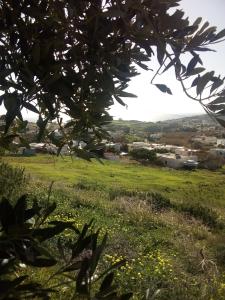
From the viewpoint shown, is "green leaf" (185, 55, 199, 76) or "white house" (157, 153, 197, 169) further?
"white house" (157, 153, 197, 169)

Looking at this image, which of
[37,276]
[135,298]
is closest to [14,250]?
[37,276]

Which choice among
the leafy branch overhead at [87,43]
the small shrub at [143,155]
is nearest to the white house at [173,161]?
the small shrub at [143,155]

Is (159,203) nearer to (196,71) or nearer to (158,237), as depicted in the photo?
(158,237)

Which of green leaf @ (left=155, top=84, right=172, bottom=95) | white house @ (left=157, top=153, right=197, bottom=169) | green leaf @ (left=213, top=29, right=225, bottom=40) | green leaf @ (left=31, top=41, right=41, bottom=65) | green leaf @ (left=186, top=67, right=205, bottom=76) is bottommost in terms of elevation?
white house @ (left=157, top=153, right=197, bottom=169)

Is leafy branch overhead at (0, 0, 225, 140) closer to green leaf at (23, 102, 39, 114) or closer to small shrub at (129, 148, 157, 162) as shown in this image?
green leaf at (23, 102, 39, 114)

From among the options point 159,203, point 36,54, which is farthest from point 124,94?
point 159,203

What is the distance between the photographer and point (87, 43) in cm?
152

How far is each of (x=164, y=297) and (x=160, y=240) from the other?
585 cm

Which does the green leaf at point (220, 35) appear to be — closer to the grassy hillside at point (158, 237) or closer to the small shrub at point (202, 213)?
the grassy hillside at point (158, 237)

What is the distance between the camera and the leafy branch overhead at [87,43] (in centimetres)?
134

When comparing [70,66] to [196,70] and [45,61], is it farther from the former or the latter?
[196,70]

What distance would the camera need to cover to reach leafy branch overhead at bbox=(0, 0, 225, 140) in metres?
1.34

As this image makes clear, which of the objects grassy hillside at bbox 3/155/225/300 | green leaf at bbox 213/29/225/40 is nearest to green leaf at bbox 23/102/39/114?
green leaf at bbox 213/29/225/40

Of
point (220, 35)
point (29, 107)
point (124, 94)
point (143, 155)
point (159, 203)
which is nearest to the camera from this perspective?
point (29, 107)
